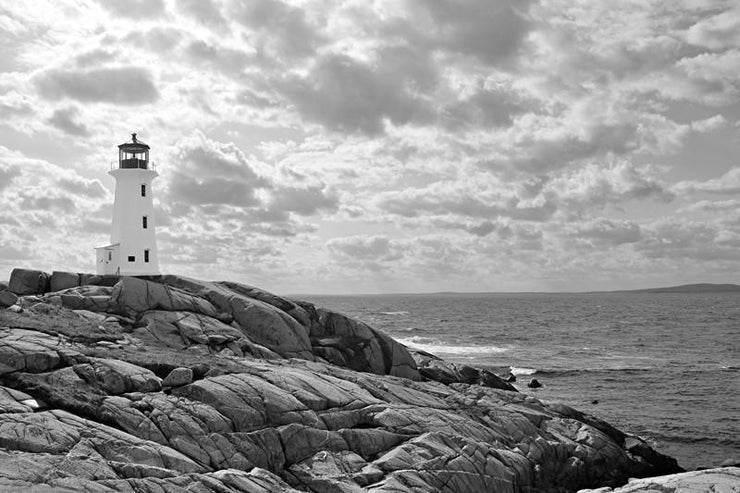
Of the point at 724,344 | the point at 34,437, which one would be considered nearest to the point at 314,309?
the point at 34,437

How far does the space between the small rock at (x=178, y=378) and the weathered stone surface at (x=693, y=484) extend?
58.3 ft

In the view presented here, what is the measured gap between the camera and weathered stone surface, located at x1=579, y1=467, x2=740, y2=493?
24.6 m

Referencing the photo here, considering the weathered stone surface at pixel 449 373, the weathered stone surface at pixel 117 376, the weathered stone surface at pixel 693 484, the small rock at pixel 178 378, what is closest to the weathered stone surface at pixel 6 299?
the weathered stone surface at pixel 117 376

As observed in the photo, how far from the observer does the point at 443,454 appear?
90.5 feet

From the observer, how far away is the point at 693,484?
25.0m

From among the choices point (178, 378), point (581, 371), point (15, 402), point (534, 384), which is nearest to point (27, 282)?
point (178, 378)

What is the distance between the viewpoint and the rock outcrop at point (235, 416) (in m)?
21.5

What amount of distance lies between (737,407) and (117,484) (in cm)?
5010

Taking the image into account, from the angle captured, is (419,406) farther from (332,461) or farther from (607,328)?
(607,328)

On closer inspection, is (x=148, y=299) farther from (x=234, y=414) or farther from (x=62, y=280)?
(x=234, y=414)

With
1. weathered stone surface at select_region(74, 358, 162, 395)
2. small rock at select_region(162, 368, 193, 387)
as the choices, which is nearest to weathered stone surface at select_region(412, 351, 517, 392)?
small rock at select_region(162, 368, 193, 387)

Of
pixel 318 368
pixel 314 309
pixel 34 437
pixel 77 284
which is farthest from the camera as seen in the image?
pixel 314 309

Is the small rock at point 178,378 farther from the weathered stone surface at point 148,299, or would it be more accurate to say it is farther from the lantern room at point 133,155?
the lantern room at point 133,155

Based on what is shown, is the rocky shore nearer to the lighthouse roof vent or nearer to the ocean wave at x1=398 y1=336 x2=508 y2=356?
the lighthouse roof vent
